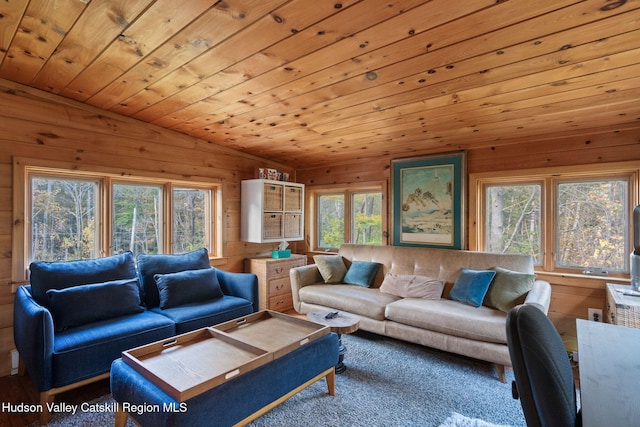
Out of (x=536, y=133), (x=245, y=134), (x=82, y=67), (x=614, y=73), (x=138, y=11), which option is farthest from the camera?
(x=245, y=134)

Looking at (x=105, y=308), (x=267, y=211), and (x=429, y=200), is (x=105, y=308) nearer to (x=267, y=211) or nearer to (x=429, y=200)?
(x=267, y=211)

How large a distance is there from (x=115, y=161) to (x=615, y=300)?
435cm

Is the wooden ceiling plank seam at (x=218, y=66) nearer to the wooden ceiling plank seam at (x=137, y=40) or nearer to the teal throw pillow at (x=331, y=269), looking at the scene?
the wooden ceiling plank seam at (x=137, y=40)

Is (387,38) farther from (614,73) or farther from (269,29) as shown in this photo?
(614,73)

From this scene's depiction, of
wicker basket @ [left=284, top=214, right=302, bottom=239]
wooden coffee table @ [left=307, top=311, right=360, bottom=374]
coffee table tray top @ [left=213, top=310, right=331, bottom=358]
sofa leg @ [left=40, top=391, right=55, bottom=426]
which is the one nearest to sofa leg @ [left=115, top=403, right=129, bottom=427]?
sofa leg @ [left=40, top=391, right=55, bottom=426]

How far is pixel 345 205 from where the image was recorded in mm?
4746

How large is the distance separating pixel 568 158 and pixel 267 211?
3.30 meters

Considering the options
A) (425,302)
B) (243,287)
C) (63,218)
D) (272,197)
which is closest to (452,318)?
(425,302)

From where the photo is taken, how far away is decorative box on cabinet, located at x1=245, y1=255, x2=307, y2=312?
4066 millimetres

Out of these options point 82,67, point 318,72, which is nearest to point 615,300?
point 318,72

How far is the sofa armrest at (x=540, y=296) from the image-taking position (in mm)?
2436

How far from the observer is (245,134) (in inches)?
141

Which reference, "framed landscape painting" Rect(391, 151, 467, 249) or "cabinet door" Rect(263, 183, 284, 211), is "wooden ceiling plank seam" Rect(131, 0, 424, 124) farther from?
"framed landscape painting" Rect(391, 151, 467, 249)

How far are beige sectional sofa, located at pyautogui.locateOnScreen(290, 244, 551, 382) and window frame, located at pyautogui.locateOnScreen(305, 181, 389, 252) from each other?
49 cm
